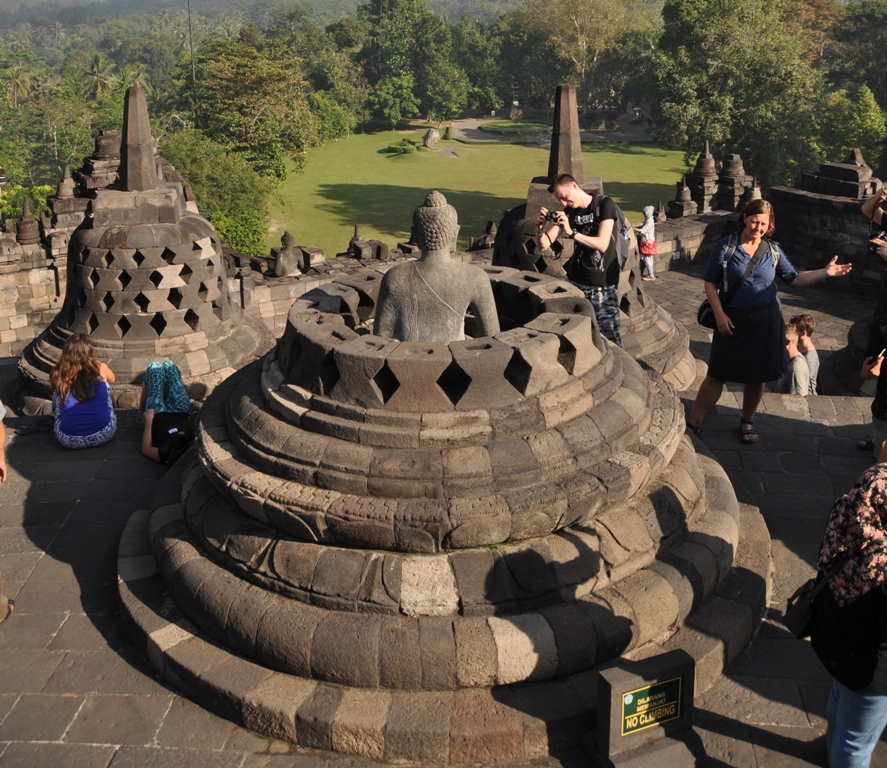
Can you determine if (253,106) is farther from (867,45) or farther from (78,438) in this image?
(78,438)

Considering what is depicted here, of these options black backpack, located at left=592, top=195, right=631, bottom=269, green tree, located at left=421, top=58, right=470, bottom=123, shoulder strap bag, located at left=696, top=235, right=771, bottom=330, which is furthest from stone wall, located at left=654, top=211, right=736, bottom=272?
green tree, located at left=421, top=58, right=470, bottom=123

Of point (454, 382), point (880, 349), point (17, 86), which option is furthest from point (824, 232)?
point (17, 86)

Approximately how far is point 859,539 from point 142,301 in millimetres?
7682

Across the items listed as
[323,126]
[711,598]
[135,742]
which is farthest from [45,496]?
[323,126]

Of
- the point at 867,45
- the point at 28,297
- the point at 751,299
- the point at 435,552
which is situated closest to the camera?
the point at 435,552

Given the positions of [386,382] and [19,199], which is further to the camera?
[19,199]

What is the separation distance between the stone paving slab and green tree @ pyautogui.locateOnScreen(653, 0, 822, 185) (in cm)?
2624

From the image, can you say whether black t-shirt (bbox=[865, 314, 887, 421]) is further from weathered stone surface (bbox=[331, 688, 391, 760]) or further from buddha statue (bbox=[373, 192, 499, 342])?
weathered stone surface (bbox=[331, 688, 391, 760])

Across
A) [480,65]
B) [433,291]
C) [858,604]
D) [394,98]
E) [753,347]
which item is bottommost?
[394,98]

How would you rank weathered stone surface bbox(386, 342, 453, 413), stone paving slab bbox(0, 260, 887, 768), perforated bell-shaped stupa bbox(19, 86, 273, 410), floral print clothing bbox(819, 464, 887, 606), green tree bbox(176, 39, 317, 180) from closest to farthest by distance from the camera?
floral print clothing bbox(819, 464, 887, 606) < stone paving slab bbox(0, 260, 887, 768) < weathered stone surface bbox(386, 342, 453, 413) < perforated bell-shaped stupa bbox(19, 86, 273, 410) < green tree bbox(176, 39, 317, 180)

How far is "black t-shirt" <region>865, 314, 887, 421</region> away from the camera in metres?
5.55

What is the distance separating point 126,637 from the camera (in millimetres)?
5316

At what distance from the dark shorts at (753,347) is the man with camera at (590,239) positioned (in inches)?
41.8

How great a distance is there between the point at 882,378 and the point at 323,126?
190 ft
